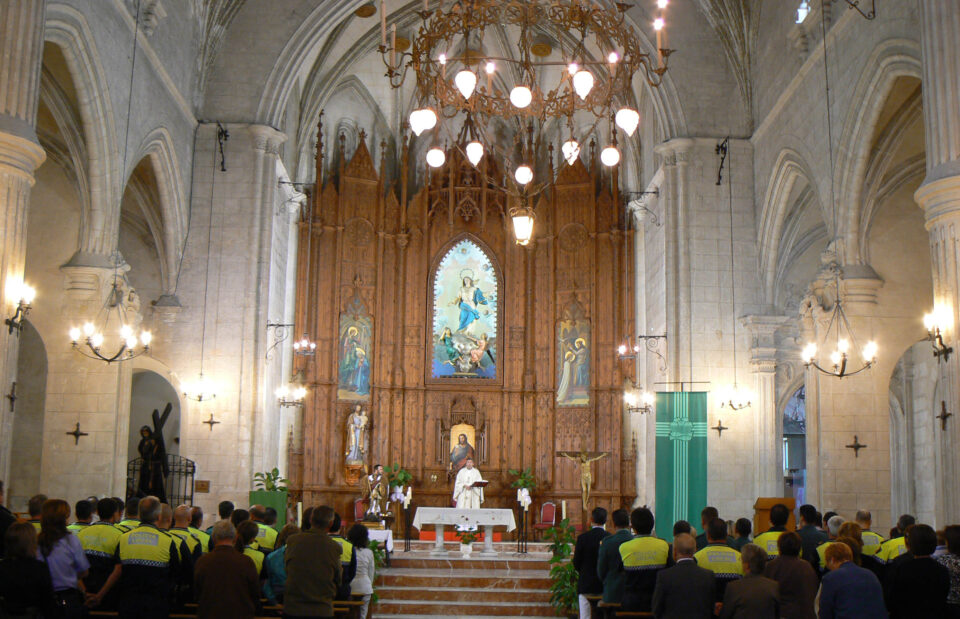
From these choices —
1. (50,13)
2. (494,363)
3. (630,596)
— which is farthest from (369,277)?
(630,596)

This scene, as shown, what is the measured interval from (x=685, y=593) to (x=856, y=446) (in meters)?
9.01

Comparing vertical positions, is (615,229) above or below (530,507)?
above

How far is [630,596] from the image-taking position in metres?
7.45

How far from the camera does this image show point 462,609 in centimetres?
1356

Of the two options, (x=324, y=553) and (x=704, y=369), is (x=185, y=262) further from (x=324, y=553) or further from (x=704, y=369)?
(x=324, y=553)

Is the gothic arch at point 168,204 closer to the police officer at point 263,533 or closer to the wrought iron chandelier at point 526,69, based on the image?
the wrought iron chandelier at point 526,69

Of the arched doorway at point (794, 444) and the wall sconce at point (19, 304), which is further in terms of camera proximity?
the arched doorway at point (794, 444)

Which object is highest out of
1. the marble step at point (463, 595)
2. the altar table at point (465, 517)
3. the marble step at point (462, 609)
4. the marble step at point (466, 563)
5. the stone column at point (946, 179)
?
the stone column at point (946, 179)

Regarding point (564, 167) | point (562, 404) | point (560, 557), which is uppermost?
point (564, 167)

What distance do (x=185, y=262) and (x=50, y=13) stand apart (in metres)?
6.14

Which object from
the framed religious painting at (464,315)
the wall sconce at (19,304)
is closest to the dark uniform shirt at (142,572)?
the wall sconce at (19,304)

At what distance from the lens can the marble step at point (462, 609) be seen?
43.9 ft

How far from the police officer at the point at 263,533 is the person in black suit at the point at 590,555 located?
2.55m

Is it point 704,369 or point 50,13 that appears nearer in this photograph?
point 50,13
